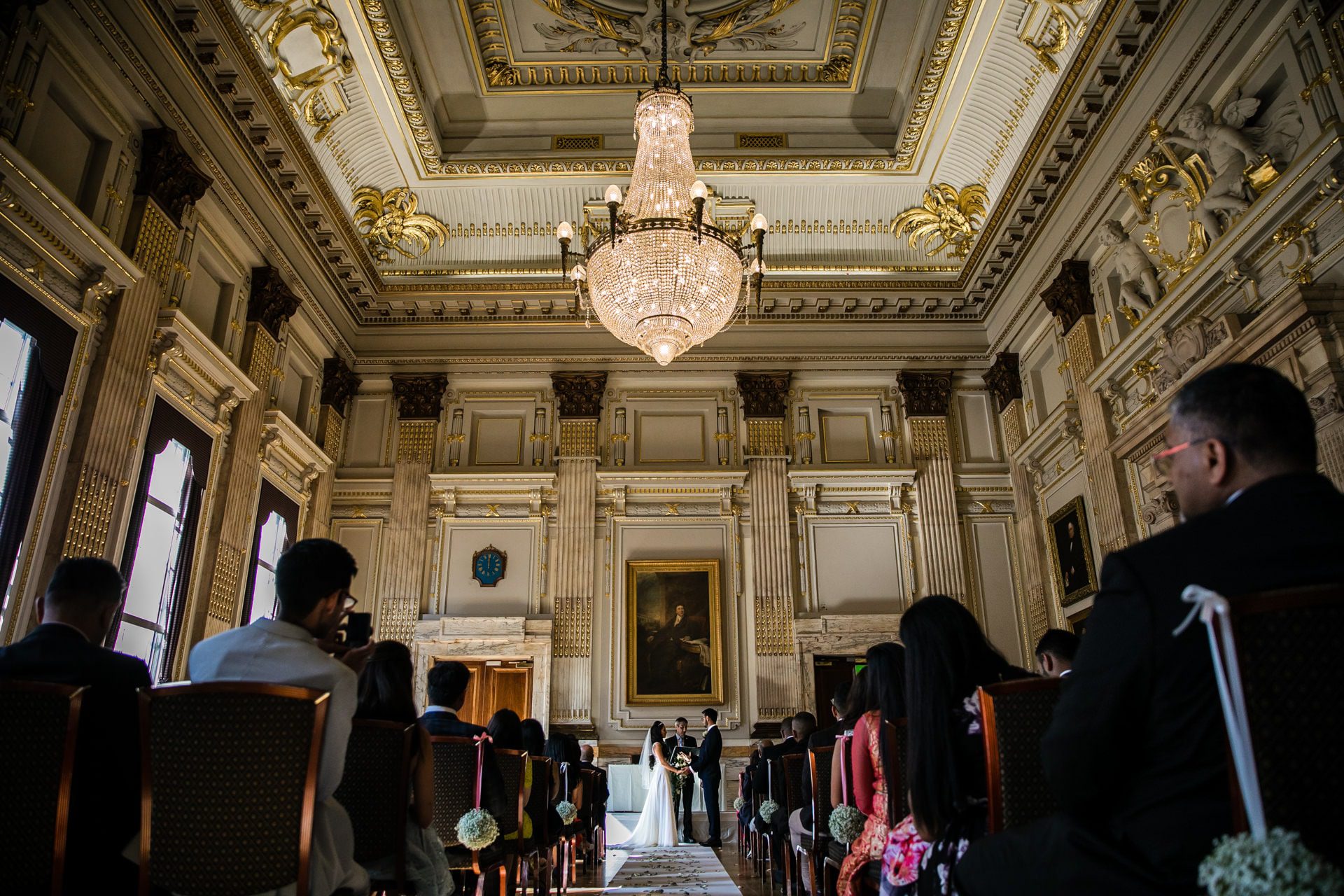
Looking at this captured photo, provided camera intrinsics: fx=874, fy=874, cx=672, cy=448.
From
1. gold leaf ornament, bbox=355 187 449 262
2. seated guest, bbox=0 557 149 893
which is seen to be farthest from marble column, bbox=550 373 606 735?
seated guest, bbox=0 557 149 893

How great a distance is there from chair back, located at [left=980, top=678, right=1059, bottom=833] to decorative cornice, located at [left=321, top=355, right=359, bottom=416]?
9773mm

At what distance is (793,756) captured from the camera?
4.83 meters

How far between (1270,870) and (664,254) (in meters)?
5.74

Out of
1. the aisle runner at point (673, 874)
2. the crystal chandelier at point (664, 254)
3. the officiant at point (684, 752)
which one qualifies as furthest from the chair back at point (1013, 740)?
the officiant at point (684, 752)

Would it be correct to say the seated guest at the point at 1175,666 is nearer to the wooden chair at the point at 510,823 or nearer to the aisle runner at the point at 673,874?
the wooden chair at the point at 510,823

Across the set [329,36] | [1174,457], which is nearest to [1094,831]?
[1174,457]

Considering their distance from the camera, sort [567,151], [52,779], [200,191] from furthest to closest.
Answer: [567,151] → [200,191] → [52,779]

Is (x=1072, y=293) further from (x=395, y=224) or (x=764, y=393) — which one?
(x=395, y=224)

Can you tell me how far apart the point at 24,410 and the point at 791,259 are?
8012 millimetres

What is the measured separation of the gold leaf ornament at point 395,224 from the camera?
10117 millimetres

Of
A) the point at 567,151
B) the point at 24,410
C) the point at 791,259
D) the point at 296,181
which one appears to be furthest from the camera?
the point at 791,259

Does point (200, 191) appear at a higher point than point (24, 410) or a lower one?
higher

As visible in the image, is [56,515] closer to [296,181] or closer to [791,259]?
[296,181]

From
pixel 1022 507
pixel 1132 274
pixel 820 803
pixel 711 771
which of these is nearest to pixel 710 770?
pixel 711 771
